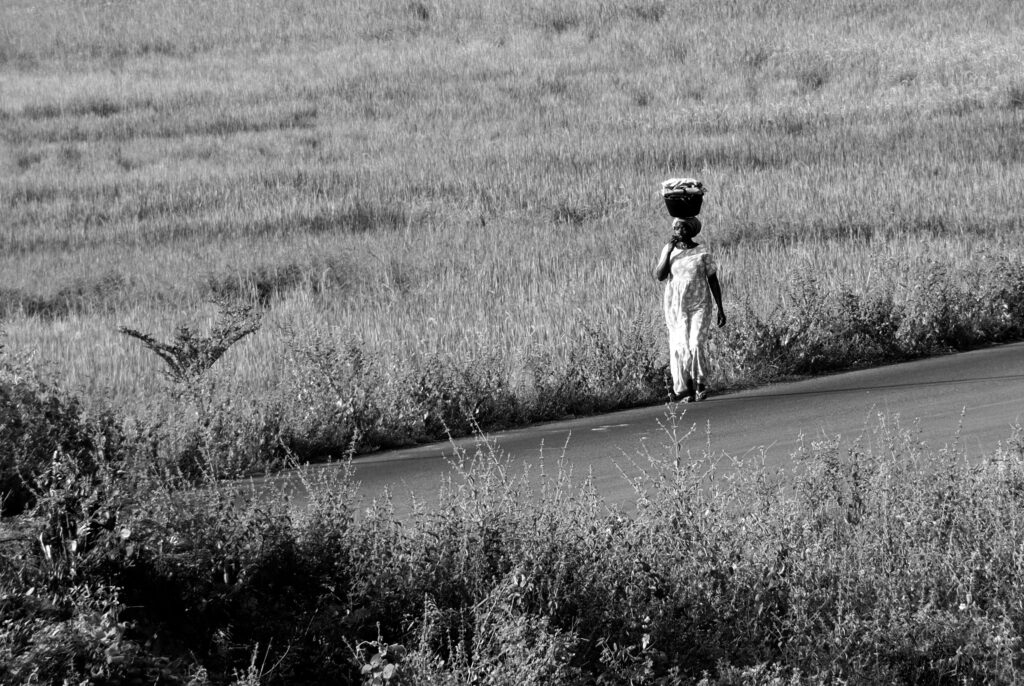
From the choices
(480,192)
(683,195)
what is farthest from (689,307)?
(480,192)

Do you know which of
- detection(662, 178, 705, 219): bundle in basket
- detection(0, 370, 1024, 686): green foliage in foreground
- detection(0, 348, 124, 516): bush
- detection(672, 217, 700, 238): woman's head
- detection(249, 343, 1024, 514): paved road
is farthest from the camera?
detection(672, 217, 700, 238): woman's head

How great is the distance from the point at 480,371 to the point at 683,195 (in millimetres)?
2278

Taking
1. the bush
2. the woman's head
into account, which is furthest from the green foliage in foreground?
the woman's head

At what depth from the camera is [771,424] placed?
984 centimetres

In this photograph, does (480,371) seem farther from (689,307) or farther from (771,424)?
(771,424)

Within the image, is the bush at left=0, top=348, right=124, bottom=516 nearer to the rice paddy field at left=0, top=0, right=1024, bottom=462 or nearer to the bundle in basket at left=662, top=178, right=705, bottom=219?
the rice paddy field at left=0, top=0, right=1024, bottom=462

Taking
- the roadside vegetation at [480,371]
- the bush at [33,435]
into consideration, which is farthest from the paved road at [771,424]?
the bush at [33,435]

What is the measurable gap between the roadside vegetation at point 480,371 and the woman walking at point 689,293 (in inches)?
38.0

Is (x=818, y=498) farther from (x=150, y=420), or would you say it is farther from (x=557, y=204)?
(x=557, y=204)

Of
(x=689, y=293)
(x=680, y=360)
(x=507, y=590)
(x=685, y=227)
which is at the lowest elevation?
(x=680, y=360)

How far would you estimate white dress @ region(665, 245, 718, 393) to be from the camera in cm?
976

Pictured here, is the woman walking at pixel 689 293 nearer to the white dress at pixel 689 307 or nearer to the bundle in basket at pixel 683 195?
the white dress at pixel 689 307

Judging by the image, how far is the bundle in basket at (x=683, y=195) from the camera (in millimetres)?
9477

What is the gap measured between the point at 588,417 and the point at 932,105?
91.0ft
